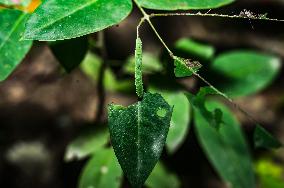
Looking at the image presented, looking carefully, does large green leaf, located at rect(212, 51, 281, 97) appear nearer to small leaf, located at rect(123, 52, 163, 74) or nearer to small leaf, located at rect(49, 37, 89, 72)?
small leaf, located at rect(123, 52, 163, 74)

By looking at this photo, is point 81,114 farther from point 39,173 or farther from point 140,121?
point 140,121

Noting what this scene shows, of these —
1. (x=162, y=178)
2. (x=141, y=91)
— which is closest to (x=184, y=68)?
(x=141, y=91)

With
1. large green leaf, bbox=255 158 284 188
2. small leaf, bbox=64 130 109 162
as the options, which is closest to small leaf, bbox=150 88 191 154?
small leaf, bbox=64 130 109 162

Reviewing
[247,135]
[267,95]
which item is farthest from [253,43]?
[247,135]

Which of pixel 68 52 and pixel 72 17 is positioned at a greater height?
pixel 72 17

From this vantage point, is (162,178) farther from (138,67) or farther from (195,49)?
(138,67)
